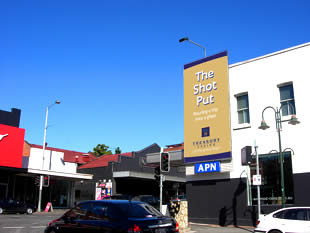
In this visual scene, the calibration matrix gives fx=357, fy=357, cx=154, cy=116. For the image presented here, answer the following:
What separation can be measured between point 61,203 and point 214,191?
26.3m

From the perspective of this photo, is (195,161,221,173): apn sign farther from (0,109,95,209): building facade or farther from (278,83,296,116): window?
(0,109,95,209): building facade

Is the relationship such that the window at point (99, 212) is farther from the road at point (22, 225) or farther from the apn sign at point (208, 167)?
the apn sign at point (208, 167)

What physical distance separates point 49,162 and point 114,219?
3554cm

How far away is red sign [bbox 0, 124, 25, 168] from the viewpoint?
110ft

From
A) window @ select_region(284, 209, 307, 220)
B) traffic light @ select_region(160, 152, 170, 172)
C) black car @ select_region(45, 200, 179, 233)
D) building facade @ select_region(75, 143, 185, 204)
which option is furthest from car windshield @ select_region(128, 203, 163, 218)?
building facade @ select_region(75, 143, 185, 204)

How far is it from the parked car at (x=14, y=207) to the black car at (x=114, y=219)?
22.7m

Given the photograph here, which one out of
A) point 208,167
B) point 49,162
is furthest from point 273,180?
point 49,162

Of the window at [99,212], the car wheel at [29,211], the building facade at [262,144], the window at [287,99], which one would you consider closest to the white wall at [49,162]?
the car wheel at [29,211]

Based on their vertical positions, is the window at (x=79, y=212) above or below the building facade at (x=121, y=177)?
below

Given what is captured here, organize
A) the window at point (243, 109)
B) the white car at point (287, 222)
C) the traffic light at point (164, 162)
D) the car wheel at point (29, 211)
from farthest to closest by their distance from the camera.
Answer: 1. the car wheel at point (29, 211)
2. the window at point (243, 109)
3. the traffic light at point (164, 162)
4. the white car at point (287, 222)

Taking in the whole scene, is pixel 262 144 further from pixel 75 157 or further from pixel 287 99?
pixel 75 157

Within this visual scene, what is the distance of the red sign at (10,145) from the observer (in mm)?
33625

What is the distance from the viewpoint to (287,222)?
1228 centimetres

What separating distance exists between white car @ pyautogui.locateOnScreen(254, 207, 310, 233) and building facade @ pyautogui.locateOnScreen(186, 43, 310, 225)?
15.8ft
